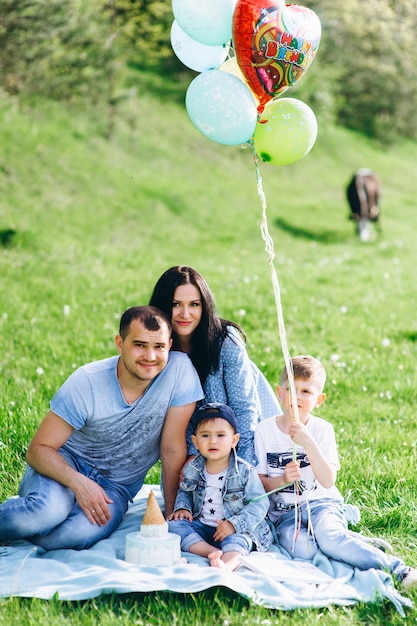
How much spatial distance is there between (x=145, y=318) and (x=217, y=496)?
1.04 m

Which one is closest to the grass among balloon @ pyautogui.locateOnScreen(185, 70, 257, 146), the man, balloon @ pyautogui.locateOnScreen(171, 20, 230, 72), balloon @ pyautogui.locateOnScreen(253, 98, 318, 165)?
the man

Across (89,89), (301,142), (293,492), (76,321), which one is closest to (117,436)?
(293,492)

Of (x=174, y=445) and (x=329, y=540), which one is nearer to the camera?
(x=329, y=540)

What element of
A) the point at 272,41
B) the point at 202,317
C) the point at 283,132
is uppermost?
the point at 272,41

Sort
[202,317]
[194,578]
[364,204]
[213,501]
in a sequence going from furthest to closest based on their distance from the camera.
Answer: [364,204] → [202,317] → [213,501] → [194,578]

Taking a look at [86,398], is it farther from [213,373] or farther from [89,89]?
[89,89]

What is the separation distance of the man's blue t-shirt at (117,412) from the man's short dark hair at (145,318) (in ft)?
0.94

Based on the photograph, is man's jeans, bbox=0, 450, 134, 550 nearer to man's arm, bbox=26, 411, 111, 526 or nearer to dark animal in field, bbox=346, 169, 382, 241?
man's arm, bbox=26, 411, 111, 526

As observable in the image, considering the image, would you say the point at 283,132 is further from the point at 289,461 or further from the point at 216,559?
the point at 216,559

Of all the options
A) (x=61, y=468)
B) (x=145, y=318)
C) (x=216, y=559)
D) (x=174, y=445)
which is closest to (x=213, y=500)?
(x=174, y=445)

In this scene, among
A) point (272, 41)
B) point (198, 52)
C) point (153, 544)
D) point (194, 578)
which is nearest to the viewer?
point (194, 578)

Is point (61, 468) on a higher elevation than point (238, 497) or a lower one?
higher

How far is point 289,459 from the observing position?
4379mm

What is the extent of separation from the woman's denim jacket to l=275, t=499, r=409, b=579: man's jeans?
142 mm
